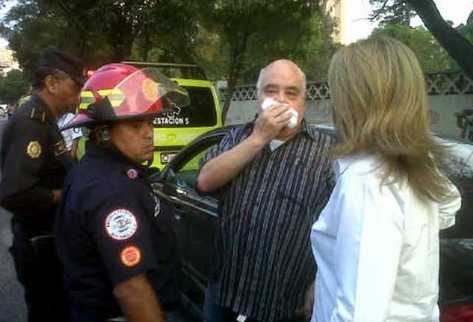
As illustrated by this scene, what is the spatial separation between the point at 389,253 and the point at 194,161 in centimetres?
298

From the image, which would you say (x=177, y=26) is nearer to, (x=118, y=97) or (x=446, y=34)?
(x=446, y=34)

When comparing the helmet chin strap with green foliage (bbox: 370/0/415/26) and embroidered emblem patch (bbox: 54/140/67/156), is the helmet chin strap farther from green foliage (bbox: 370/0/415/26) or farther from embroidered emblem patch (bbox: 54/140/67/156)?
green foliage (bbox: 370/0/415/26)

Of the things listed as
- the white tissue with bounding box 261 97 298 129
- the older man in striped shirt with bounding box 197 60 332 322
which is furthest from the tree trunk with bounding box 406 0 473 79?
the white tissue with bounding box 261 97 298 129

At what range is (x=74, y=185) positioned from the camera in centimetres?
180

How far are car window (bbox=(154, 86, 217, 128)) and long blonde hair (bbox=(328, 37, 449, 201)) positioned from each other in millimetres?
6074

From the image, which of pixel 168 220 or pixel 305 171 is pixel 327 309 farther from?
pixel 305 171

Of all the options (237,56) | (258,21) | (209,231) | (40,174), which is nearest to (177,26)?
(237,56)

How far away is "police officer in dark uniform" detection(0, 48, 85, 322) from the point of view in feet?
8.61

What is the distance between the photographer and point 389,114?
60.2 inches

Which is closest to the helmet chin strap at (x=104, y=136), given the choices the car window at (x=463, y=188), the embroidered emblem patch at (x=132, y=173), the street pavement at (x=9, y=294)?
the embroidered emblem patch at (x=132, y=173)

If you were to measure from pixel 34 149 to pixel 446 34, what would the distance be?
5.01 meters

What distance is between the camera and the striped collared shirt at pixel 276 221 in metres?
2.33

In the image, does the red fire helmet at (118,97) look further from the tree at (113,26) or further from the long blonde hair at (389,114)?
the tree at (113,26)

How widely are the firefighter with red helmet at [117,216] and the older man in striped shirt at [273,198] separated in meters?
0.47
